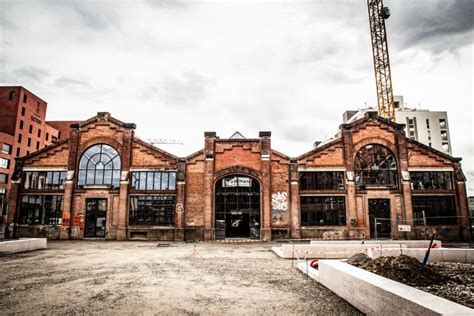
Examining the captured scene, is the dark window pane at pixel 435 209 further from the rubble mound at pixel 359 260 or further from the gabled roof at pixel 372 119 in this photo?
the rubble mound at pixel 359 260

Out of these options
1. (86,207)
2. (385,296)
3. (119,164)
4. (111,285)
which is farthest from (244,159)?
(385,296)

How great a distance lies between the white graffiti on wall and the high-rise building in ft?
203

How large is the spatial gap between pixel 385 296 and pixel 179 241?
19.2m

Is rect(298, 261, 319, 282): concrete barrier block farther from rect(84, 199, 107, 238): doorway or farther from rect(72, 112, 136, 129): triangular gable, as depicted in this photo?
rect(72, 112, 136, 129): triangular gable

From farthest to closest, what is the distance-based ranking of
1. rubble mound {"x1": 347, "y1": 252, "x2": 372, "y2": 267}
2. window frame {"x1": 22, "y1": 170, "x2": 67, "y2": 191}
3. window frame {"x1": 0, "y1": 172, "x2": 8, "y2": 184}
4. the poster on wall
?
1. window frame {"x1": 0, "y1": 172, "x2": 8, "y2": 184}
2. window frame {"x1": 22, "y1": 170, "x2": 67, "y2": 191}
3. the poster on wall
4. rubble mound {"x1": 347, "y1": 252, "x2": 372, "y2": 267}

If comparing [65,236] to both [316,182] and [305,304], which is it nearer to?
[316,182]

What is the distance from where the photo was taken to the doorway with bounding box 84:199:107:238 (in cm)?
2469

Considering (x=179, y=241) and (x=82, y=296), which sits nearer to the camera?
(x=82, y=296)

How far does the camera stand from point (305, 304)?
7.21 meters

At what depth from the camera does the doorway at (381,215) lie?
2460cm

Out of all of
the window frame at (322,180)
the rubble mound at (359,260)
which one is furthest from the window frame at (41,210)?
the rubble mound at (359,260)

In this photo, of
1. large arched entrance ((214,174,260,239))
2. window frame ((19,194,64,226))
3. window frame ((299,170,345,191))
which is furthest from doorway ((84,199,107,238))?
window frame ((299,170,345,191))

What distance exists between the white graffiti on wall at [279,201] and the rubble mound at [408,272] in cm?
1557

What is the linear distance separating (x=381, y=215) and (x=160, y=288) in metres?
21.3
